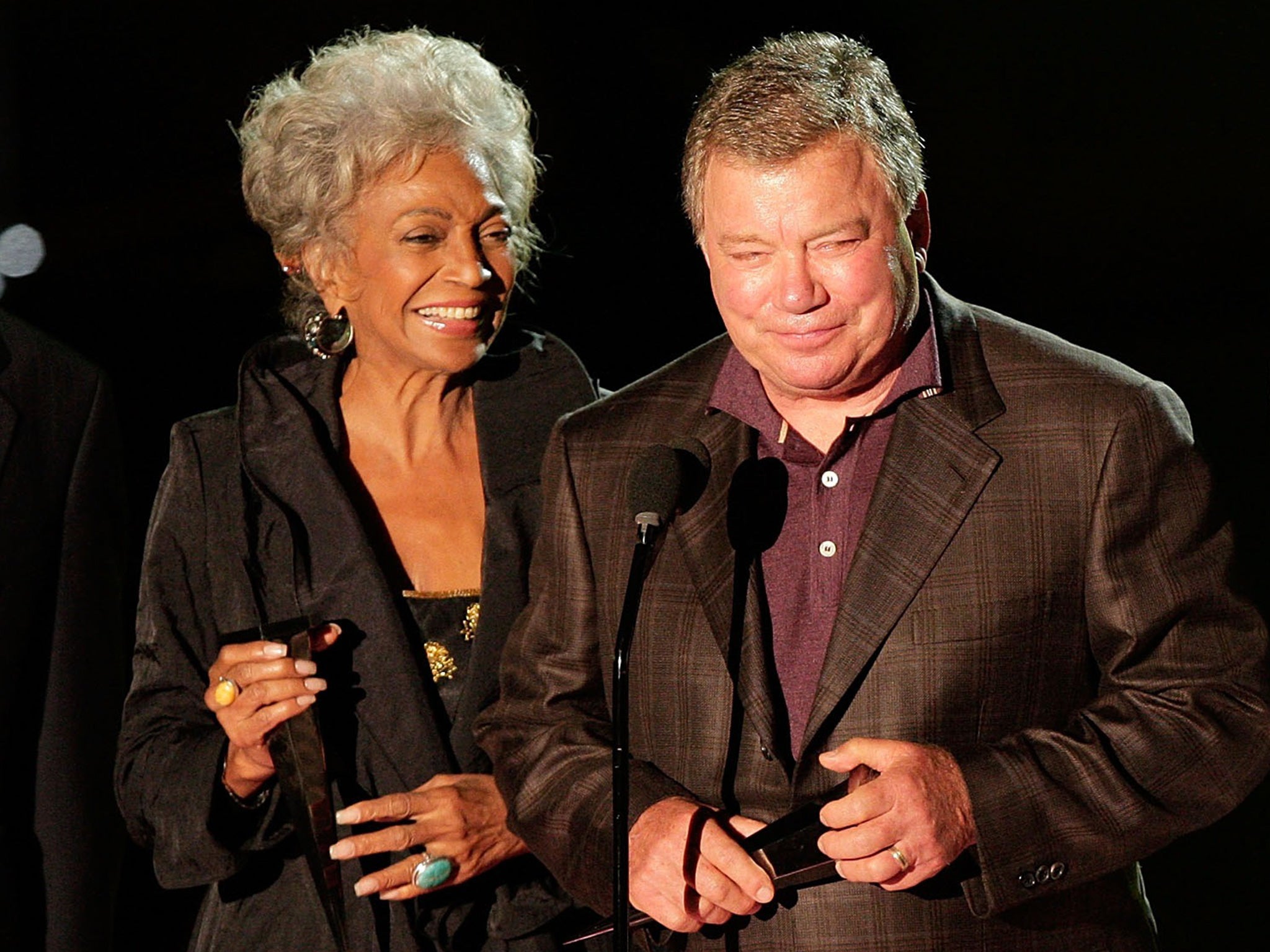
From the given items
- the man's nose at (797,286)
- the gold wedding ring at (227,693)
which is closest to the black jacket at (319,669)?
the gold wedding ring at (227,693)

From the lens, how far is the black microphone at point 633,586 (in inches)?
73.0

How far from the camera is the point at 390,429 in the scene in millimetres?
2783

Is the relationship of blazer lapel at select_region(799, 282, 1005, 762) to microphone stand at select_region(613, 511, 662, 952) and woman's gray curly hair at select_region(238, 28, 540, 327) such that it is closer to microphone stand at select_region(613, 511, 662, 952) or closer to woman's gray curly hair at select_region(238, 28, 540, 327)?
microphone stand at select_region(613, 511, 662, 952)

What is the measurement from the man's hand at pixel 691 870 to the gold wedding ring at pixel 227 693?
71cm

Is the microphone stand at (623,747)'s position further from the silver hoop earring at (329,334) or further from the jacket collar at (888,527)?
the silver hoop earring at (329,334)

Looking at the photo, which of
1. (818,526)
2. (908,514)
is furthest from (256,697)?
(908,514)

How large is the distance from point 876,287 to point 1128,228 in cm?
210

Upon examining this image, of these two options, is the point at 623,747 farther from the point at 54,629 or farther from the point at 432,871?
the point at 54,629

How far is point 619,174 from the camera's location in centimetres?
385

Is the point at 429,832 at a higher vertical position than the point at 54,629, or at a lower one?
lower

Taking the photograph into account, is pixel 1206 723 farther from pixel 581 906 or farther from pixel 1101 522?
pixel 581 906

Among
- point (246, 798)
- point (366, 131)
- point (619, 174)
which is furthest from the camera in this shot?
point (619, 174)

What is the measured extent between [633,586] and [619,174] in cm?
211

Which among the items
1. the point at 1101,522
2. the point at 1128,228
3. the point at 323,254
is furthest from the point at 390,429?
the point at 1128,228
